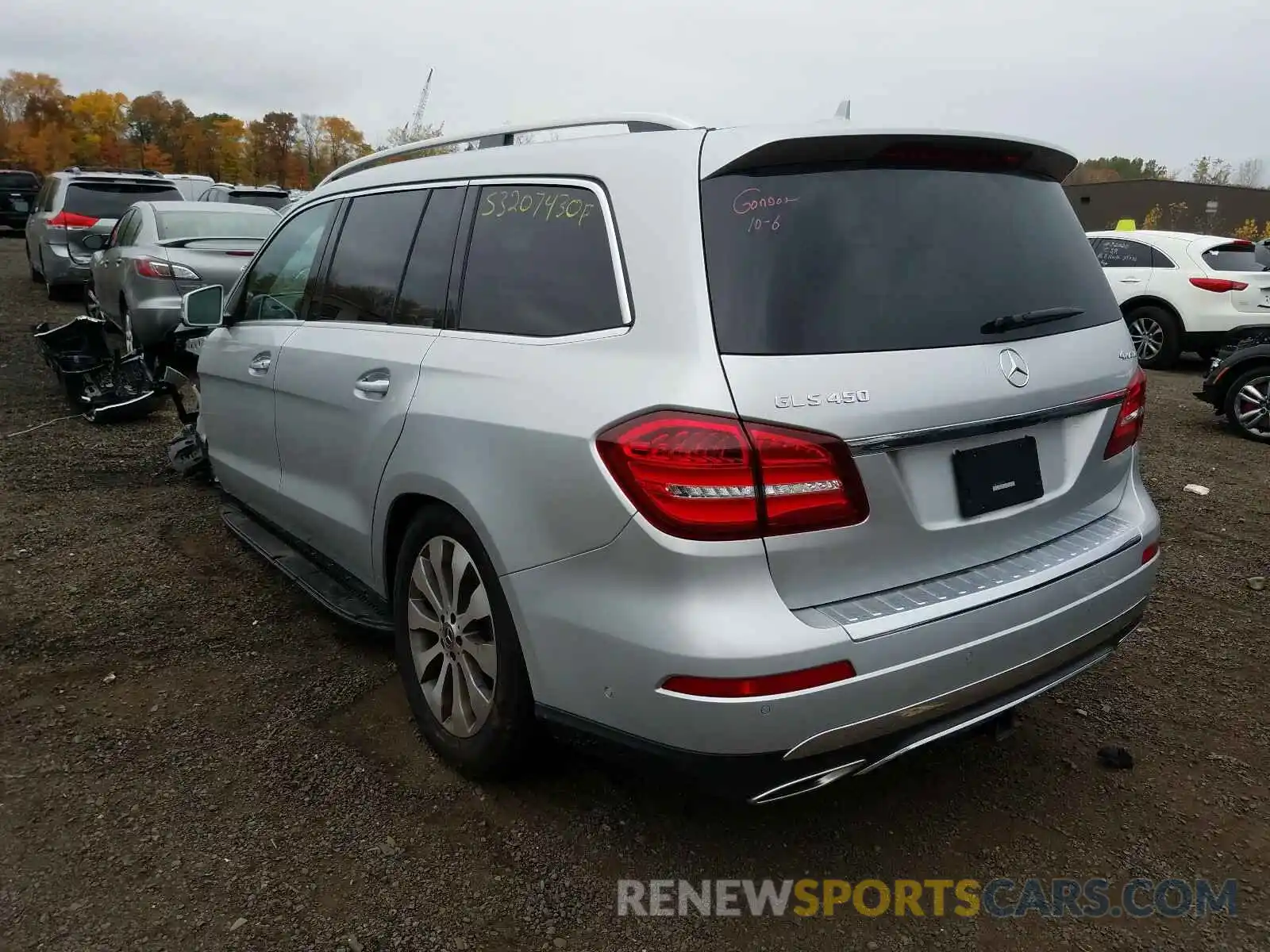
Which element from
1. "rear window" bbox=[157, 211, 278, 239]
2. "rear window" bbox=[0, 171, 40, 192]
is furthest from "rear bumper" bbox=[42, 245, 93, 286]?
"rear window" bbox=[0, 171, 40, 192]

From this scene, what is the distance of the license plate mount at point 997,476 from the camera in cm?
223

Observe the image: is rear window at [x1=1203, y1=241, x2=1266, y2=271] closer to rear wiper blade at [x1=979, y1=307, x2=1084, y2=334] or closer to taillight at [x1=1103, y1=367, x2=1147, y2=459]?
taillight at [x1=1103, y1=367, x2=1147, y2=459]

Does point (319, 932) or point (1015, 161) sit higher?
point (1015, 161)

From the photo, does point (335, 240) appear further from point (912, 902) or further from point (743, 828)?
point (912, 902)

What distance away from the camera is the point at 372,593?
331cm

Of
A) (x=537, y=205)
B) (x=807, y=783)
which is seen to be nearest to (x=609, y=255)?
(x=537, y=205)

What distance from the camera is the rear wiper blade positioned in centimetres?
232

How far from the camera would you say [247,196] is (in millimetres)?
16406

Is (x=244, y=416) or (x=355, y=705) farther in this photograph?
(x=244, y=416)

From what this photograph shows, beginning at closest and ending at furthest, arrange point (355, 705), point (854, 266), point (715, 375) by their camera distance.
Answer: point (715, 375)
point (854, 266)
point (355, 705)

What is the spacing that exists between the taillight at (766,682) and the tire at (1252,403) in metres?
7.29

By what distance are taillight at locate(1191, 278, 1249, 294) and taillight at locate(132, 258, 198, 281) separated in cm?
1058

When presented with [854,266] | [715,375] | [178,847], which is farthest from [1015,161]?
[178,847]

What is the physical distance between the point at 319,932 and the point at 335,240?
2.44 m
